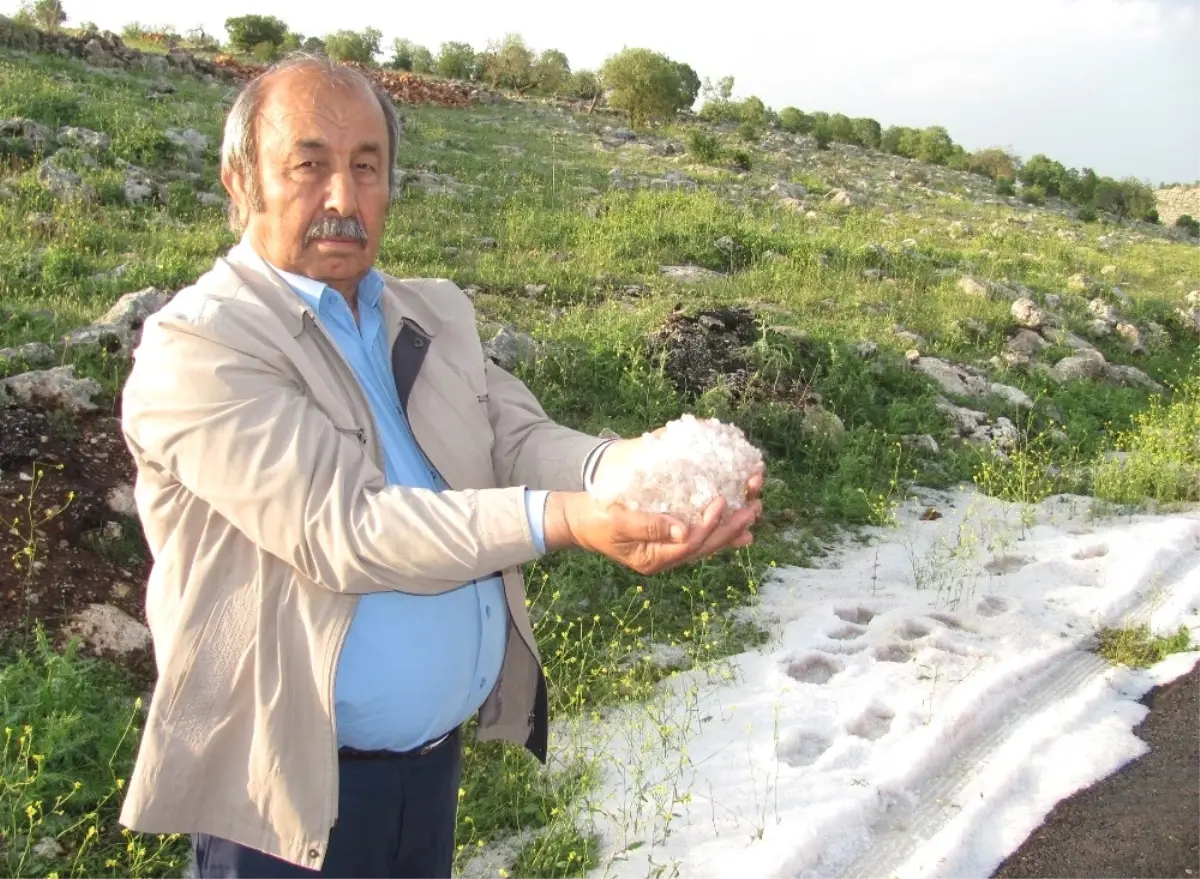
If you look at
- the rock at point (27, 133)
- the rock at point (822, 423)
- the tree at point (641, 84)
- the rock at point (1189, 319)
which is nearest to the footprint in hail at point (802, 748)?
the rock at point (822, 423)

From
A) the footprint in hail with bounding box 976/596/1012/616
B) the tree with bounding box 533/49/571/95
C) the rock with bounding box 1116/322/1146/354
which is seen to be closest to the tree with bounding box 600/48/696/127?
the tree with bounding box 533/49/571/95

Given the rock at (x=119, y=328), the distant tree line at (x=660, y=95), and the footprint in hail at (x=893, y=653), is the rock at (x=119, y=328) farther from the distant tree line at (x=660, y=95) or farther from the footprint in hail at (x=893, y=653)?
the distant tree line at (x=660, y=95)

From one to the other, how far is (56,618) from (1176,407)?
8431mm

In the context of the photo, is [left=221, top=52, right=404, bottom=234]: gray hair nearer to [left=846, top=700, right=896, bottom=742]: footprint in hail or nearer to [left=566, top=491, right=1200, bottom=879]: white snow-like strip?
[left=566, top=491, right=1200, bottom=879]: white snow-like strip

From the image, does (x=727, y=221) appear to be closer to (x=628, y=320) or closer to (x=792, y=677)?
(x=628, y=320)

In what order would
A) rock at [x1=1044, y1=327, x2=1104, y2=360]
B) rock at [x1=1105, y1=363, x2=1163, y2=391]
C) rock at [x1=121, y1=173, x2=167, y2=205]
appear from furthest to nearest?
rock at [x1=1044, y1=327, x2=1104, y2=360] → rock at [x1=1105, y1=363, x2=1163, y2=391] → rock at [x1=121, y1=173, x2=167, y2=205]

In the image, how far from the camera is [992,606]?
4.95 meters

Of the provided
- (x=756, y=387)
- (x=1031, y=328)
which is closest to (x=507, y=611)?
(x=756, y=387)

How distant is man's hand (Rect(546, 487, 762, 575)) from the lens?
1.54 meters

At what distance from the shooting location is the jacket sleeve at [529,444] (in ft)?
6.47

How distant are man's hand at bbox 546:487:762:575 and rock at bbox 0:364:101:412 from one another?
157 inches

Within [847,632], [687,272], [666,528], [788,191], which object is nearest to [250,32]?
[788,191]

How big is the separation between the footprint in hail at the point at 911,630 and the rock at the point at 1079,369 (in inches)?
210

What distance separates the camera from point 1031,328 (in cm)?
1014
